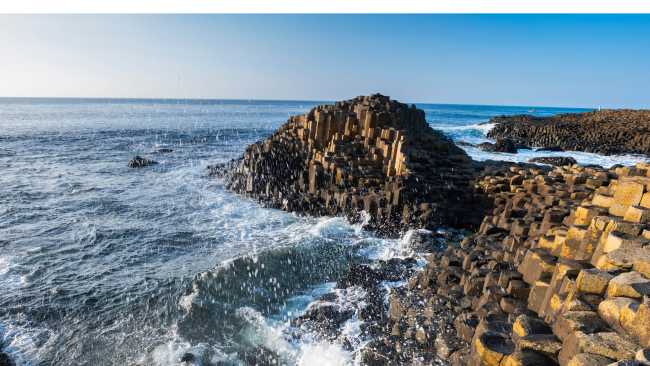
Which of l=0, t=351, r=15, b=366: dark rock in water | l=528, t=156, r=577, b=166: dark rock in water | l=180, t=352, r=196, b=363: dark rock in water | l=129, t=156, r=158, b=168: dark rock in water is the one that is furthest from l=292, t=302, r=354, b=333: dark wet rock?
l=528, t=156, r=577, b=166: dark rock in water

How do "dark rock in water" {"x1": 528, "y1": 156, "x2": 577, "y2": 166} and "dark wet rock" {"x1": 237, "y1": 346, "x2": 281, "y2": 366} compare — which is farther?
"dark rock in water" {"x1": 528, "y1": 156, "x2": 577, "y2": 166}

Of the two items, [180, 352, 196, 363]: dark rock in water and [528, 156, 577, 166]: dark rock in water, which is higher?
[528, 156, 577, 166]: dark rock in water

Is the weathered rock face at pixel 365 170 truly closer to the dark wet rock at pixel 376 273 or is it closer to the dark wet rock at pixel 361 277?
the dark wet rock at pixel 376 273

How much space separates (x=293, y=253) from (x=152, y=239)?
14.9 feet

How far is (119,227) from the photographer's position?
12188 mm

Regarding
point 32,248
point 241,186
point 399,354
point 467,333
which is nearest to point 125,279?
point 32,248

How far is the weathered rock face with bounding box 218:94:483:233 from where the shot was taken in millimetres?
12094

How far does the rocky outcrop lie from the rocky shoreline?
0.02 meters

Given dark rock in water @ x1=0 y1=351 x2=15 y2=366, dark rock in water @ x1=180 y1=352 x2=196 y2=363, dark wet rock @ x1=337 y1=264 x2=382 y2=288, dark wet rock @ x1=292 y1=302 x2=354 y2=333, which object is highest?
dark wet rock @ x1=337 y1=264 x2=382 y2=288

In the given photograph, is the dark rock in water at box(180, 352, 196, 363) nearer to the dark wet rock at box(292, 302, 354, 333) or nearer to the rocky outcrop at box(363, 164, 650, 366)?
the dark wet rock at box(292, 302, 354, 333)

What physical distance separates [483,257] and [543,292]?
7.57ft

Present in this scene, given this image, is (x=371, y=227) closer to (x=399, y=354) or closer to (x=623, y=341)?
(x=399, y=354)

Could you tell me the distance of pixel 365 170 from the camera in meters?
14.7

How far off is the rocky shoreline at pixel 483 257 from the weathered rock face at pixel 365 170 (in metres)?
0.06
